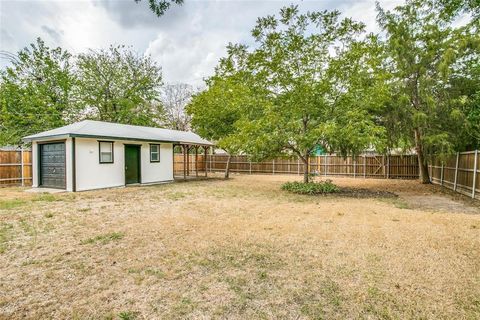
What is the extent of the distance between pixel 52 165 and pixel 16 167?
9.87 feet

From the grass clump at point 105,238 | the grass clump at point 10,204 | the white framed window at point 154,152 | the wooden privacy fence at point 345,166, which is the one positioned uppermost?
the white framed window at point 154,152

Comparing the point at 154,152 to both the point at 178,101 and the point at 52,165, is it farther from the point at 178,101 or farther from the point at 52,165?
the point at 178,101

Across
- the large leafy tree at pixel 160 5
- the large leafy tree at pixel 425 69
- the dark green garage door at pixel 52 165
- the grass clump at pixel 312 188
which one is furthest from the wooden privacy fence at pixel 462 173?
the dark green garage door at pixel 52 165

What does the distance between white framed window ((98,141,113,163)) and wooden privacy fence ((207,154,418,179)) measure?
7.23 m

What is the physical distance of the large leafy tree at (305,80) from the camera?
9.82 m

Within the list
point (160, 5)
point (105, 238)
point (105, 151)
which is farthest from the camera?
point (105, 151)

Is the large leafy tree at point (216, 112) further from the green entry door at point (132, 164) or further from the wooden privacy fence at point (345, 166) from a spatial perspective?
the green entry door at point (132, 164)

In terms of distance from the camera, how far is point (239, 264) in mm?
3699

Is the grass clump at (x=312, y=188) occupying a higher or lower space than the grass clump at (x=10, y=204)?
higher

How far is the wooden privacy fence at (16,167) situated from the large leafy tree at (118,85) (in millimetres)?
9866

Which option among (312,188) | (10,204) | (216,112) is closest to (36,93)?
(216,112)

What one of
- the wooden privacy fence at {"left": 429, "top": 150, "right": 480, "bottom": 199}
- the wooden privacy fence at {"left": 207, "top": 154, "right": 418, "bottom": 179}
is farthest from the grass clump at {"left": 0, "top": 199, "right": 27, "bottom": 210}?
the wooden privacy fence at {"left": 429, "top": 150, "right": 480, "bottom": 199}

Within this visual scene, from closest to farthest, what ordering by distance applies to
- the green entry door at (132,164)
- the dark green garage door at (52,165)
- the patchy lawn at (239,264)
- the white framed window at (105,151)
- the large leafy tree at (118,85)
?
the patchy lawn at (239,264)
the dark green garage door at (52,165)
the white framed window at (105,151)
the green entry door at (132,164)
the large leafy tree at (118,85)

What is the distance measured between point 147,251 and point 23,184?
1302 centimetres
